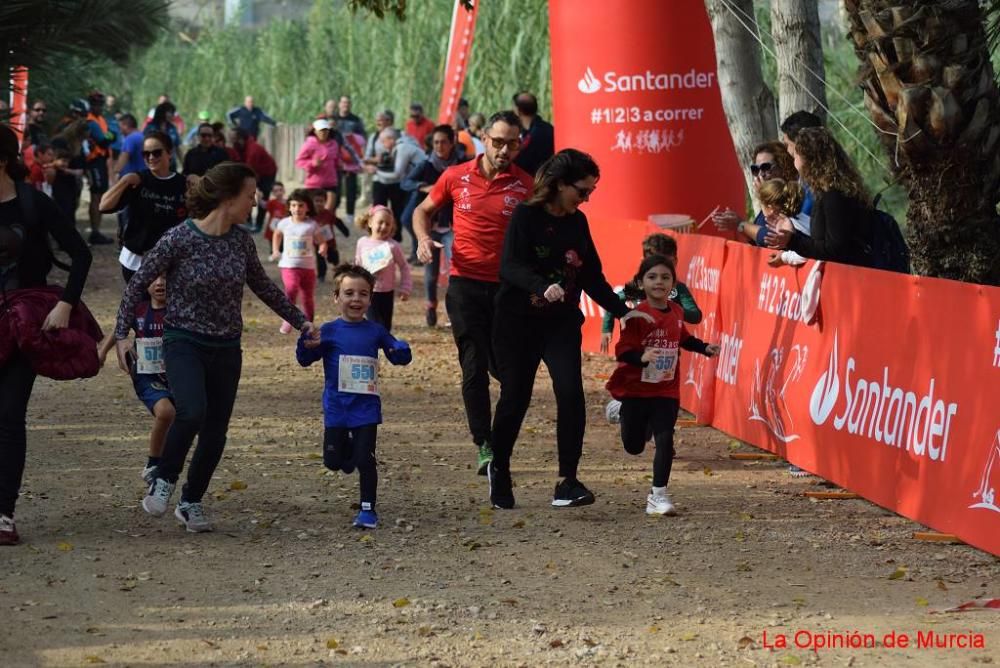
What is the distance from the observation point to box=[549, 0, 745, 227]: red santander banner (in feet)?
54.7

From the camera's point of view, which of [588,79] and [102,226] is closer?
[588,79]

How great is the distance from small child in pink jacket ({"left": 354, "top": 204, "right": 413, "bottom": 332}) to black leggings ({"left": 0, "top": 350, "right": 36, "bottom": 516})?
20.0 feet

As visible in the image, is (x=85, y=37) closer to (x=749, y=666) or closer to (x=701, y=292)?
(x=701, y=292)

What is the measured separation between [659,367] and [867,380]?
4.07 feet

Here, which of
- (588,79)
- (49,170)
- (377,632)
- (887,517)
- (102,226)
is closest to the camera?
(377,632)

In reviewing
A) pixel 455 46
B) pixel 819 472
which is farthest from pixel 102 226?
pixel 819 472

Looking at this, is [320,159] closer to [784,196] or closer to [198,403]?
[784,196]

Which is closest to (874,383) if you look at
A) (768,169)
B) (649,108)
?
(768,169)

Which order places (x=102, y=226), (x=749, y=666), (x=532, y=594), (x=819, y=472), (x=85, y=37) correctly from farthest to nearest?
(x=102, y=226), (x=85, y=37), (x=819, y=472), (x=532, y=594), (x=749, y=666)

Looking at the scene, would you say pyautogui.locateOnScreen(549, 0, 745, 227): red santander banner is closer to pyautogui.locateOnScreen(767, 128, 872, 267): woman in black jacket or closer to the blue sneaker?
pyautogui.locateOnScreen(767, 128, 872, 267): woman in black jacket

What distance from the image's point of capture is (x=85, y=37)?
1975cm

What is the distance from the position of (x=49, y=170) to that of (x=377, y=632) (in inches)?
782

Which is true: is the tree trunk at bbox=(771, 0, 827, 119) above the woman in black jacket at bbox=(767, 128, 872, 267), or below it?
above

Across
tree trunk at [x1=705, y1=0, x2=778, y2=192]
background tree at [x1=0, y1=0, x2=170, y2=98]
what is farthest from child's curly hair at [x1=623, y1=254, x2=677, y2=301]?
background tree at [x1=0, y1=0, x2=170, y2=98]
